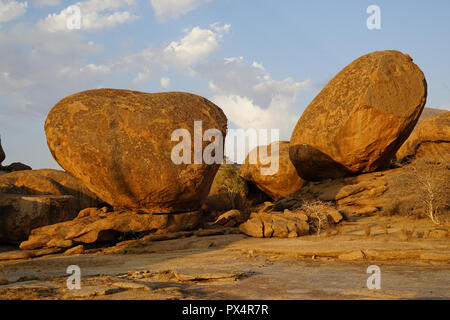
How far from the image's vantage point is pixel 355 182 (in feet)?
41.1

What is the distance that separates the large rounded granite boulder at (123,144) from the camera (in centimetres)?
910

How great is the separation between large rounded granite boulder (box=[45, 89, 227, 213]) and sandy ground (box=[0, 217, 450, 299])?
1.38 metres

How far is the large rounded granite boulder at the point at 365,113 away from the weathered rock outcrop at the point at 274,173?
276 cm

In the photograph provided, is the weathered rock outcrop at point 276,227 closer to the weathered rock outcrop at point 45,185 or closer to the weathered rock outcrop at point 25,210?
the weathered rock outcrop at point 25,210

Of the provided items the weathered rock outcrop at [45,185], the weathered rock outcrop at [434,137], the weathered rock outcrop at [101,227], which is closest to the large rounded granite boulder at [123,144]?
the weathered rock outcrop at [101,227]

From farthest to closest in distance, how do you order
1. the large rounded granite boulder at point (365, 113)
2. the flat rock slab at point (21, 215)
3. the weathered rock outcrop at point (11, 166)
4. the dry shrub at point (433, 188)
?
the weathered rock outcrop at point (11, 166) < the large rounded granite boulder at point (365, 113) < the flat rock slab at point (21, 215) < the dry shrub at point (433, 188)

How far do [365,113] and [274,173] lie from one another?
5690mm

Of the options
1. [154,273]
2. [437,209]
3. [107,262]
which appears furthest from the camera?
[437,209]

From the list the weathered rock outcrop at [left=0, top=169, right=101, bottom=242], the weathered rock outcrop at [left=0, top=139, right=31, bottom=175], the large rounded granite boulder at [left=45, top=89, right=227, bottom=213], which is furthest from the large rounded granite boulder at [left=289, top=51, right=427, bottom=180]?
the weathered rock outcrop at [left=0, top=139, right=31, bottom=175]

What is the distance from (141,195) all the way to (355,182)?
23.5 feet

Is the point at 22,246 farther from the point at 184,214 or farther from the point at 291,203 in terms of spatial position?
the point at 291,203

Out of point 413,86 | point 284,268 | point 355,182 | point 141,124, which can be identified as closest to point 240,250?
point 284,268

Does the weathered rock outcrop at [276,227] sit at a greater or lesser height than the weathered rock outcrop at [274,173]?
lesser

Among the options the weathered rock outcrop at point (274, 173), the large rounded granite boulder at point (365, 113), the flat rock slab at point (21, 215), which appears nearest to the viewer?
the flat rock slab at point (21, 215)
